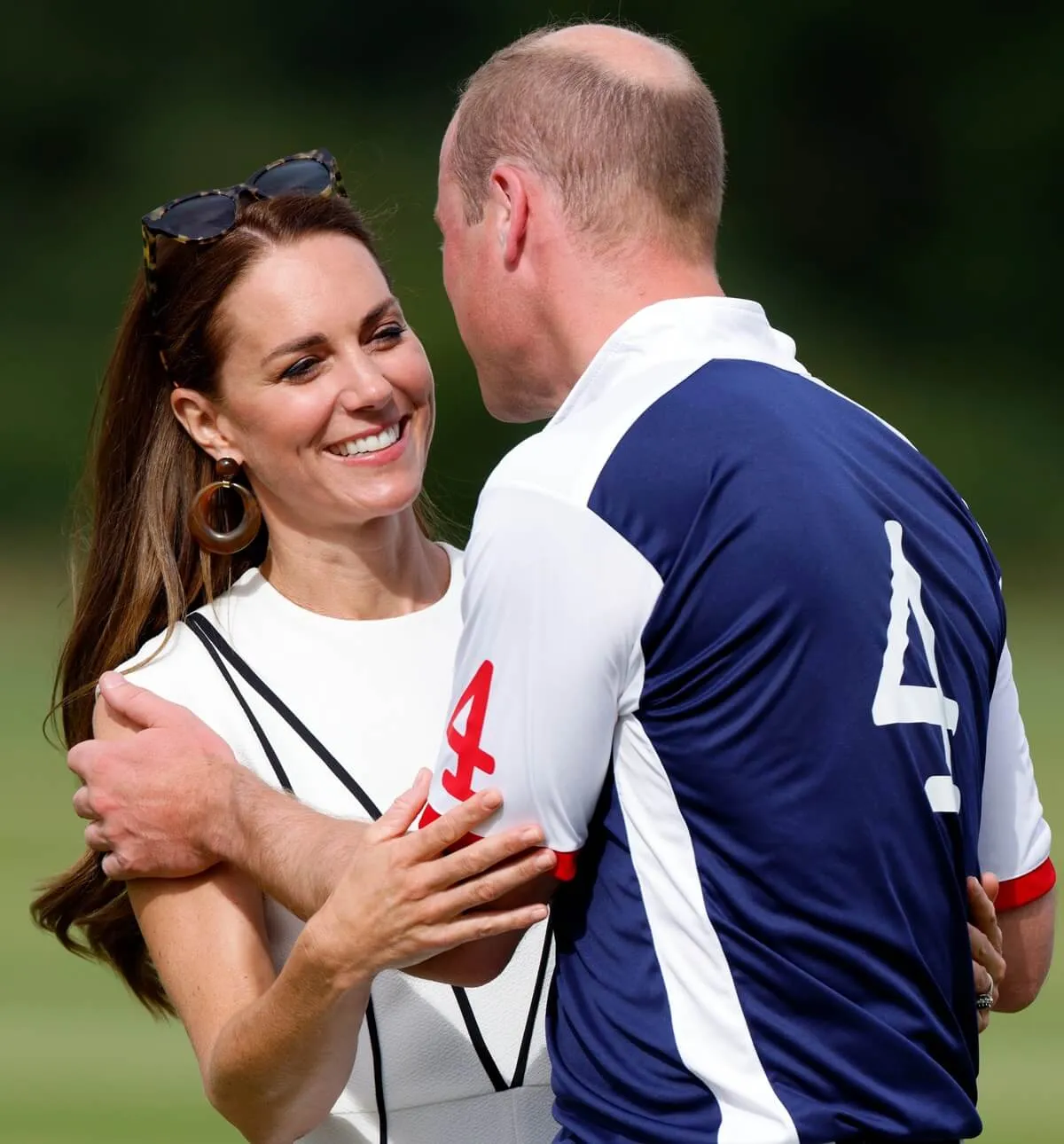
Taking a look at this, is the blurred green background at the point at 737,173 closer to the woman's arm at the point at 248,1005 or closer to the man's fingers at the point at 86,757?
the man's fingers at the point at 86,757

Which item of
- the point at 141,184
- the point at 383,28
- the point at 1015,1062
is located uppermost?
the point at 383,28

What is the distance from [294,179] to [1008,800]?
4.98 ft

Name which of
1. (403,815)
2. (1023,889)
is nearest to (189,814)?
(403,815)

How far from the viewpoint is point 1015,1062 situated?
5770 millimetres

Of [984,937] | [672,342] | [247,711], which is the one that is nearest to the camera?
[672,342]

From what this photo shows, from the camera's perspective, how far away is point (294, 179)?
309 cm

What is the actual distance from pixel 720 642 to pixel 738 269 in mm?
15992

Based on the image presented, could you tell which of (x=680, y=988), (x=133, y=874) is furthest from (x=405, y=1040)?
(x=680, y=988)

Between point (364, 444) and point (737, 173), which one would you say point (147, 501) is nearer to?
point (364, 444)

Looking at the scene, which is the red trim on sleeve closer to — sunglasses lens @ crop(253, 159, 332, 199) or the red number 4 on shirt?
the red number 4 on shirt

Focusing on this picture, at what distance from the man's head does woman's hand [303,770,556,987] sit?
1.74 feet

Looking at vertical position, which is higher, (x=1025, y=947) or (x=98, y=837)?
(x=98, y=837)

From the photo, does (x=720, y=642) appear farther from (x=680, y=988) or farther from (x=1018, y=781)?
(x=1018, y=781)

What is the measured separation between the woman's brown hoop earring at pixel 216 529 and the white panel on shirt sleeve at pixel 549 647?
3.53 feet
